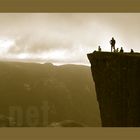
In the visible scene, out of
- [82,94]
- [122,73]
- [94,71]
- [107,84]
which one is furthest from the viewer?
[82,94]

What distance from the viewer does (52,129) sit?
779 mm

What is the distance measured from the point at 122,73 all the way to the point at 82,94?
876mm

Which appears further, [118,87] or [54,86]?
[54,86]

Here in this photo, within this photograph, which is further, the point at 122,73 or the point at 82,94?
the point at 82,94

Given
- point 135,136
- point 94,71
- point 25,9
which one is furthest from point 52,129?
point 94,71

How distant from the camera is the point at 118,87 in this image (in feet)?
6.58

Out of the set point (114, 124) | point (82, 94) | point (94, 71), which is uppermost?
point (94, 71)

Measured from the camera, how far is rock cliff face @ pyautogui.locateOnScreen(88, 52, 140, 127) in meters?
1.61

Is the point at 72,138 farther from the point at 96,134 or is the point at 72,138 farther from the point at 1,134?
the point at 1,134

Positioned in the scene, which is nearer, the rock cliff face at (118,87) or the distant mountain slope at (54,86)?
the rock cliff face at (118,87)

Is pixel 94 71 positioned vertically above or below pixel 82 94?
above

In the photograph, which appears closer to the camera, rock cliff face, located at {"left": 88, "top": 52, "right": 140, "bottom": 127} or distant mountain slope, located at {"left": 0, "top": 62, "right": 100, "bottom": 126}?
rock cliff face, located at {"left": 88, "top": 52, "right": 140, "bottom": 127}

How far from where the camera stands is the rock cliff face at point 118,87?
Result: 1.61m

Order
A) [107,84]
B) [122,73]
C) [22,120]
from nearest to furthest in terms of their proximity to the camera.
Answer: [22,120] → [122,73] → [107,84]
